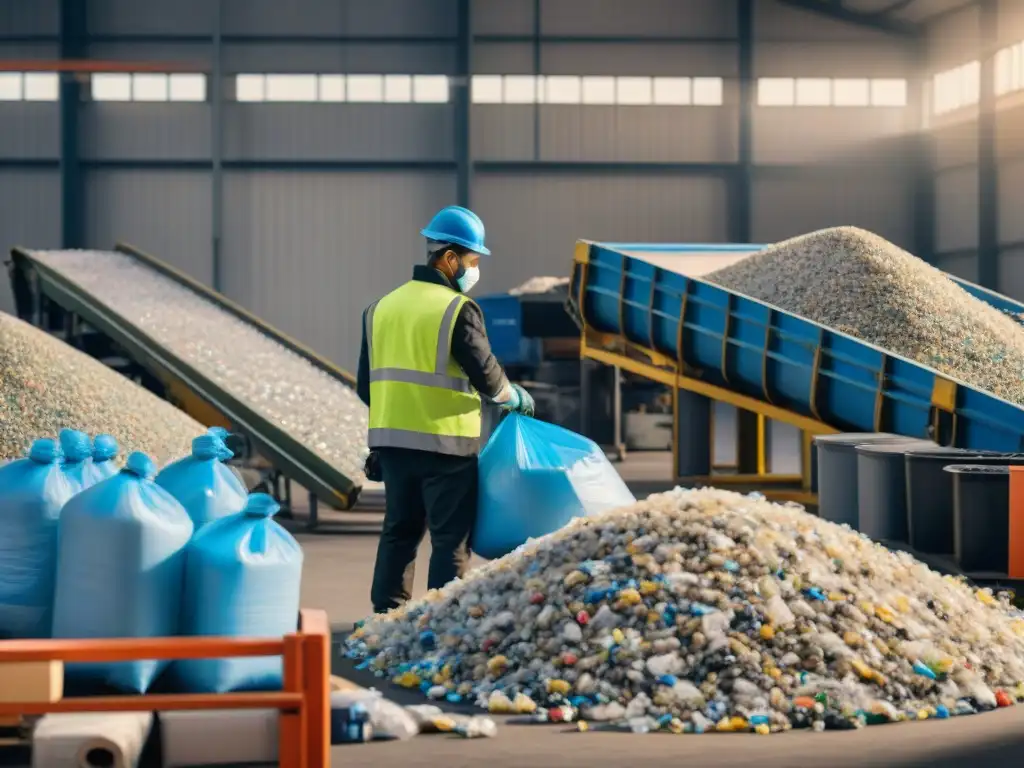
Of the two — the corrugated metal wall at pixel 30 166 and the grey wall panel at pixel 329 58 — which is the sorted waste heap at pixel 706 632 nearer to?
the grey wall panel at pixel 329 58

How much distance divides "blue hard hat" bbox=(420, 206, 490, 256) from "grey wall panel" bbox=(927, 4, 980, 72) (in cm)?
1914

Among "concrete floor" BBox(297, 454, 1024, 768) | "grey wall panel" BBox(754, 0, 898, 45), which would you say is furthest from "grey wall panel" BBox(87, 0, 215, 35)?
"concrete floor" BBox(297, 454, 1024, 768)

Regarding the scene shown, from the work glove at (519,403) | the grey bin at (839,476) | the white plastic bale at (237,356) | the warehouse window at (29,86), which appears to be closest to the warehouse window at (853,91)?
the warehouse window at (29,86)

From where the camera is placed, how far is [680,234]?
24297 millimetres

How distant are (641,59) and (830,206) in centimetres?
399

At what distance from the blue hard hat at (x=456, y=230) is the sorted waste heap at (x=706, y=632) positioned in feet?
3.97

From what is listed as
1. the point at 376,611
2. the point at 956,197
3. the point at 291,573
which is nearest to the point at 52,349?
the point at 376,611

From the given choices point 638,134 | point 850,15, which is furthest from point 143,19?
point 850,15

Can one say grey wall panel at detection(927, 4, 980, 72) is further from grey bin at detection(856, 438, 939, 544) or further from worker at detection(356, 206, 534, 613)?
worker at detection(356, 206, 534, 613)

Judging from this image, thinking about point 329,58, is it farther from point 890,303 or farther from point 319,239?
point 890,303

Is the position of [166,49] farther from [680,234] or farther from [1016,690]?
[1016,690]

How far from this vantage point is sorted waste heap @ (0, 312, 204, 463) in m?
8.91

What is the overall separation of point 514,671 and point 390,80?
19.8 metres

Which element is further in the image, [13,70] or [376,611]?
[13,70]
